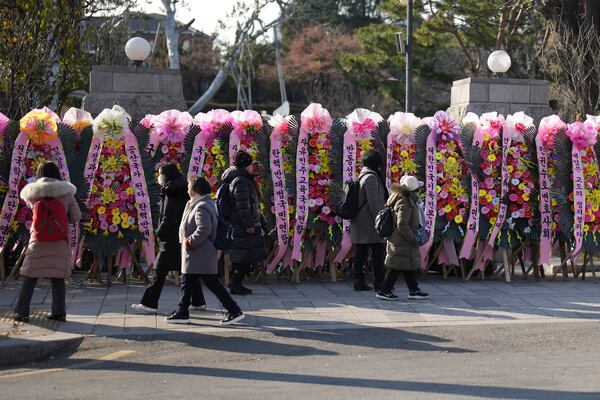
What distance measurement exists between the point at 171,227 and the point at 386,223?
2347 millimetres

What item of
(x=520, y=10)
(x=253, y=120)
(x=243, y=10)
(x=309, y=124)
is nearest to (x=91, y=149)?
(x=253, y=120)

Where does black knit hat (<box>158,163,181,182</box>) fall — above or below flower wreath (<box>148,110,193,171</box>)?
below

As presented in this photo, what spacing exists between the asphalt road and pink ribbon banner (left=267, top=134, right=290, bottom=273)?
9.31 ft

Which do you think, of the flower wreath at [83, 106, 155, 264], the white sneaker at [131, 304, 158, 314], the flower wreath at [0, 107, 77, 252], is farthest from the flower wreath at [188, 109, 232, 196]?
the white sneaker at [131, 304, 158, 314]

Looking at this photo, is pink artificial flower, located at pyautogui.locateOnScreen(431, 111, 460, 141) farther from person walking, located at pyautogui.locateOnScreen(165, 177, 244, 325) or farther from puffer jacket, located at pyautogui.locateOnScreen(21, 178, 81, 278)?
puffer jacket, located at pyautogui.locateOnScreen(21, 178, 81, 278)

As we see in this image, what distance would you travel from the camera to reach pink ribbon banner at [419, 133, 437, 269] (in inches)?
442

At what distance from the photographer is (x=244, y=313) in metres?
9.09

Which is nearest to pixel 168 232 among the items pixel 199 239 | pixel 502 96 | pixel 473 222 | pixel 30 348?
pixel 199 239

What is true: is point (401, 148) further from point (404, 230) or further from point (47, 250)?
point (47, 250)

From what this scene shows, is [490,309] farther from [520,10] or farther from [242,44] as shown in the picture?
[242,44]

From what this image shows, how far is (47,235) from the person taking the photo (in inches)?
322

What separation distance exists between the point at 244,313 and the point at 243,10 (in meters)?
24.6

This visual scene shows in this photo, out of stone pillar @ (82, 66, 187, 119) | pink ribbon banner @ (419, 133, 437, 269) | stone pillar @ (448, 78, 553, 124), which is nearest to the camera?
pink ribbon banner @ (419, 133, 437, 269)

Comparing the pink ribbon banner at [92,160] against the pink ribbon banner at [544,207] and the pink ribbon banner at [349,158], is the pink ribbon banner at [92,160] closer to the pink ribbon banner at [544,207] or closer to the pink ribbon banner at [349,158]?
the pink ribbon banner at [349,158]
